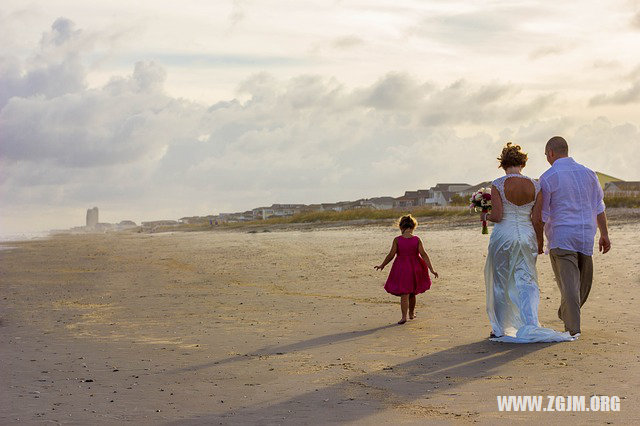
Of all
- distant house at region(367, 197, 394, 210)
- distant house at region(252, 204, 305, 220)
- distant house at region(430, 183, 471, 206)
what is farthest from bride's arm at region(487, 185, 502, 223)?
distant house at region(252, 204, 305, 220)

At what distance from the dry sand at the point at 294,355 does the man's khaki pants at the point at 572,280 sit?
0.97ft

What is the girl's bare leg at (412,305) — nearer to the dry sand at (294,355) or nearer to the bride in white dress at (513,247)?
the dry sand at (294,355)

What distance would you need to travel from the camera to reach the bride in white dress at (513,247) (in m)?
9.48

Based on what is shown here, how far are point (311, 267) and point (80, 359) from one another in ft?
41.6

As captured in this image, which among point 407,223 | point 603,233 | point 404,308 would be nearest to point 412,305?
point 404,308

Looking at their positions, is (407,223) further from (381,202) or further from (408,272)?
(381,202)

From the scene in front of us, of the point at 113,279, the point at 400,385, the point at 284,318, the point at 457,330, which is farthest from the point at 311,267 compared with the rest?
the point at 400,385

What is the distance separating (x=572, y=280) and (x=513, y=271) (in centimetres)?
70

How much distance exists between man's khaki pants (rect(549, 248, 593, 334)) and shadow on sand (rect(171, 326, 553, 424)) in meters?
0.61

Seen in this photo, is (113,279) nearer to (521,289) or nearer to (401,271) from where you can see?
(401,271)

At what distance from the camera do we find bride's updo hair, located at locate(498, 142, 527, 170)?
31.8 feet

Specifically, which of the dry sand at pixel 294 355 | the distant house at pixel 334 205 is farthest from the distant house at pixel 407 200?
the dry sand at pixel 294 355

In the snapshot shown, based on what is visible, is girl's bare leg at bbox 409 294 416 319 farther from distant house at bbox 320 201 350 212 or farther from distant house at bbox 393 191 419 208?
distant house at bbox 320 201 350 212

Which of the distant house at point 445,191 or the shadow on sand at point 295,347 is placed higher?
the distant house at point 445,191
